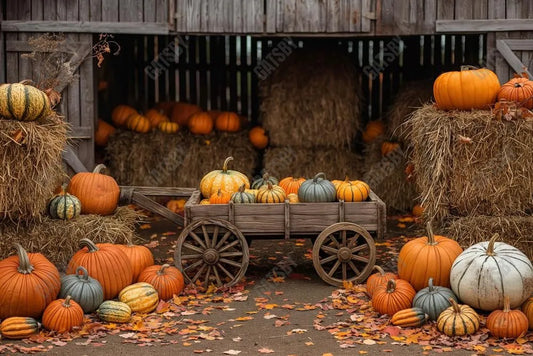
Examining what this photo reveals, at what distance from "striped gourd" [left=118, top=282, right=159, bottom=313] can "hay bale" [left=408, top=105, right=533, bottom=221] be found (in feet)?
10.5

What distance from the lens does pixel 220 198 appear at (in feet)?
27.3

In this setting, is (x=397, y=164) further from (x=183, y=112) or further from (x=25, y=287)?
(x=25, y=287)

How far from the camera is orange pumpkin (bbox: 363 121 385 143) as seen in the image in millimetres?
12812

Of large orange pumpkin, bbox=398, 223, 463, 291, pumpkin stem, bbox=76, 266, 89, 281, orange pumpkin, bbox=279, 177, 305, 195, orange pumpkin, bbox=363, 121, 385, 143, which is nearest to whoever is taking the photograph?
pumpkin stem, bbox=76, 266, 89, 281

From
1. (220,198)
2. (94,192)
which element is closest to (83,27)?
(94,192)

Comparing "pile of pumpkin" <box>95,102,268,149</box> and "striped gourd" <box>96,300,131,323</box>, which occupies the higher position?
"pile of pumpkin" <box>95,102,268,149</box>

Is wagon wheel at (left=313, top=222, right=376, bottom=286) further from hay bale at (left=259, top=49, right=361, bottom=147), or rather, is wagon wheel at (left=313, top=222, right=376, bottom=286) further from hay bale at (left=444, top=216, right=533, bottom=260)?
hay bale at (left=259, top=49, right=361, bottom=147)

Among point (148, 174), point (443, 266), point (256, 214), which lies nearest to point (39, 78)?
point (148, 174)

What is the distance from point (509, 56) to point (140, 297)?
607 cm

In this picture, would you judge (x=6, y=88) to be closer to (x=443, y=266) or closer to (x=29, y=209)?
(x=29, y=209)

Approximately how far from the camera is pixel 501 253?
23.2 feet

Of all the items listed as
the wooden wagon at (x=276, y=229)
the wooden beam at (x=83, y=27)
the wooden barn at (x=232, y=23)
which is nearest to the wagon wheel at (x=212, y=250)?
the wooden wagon at (x=276, y=229)

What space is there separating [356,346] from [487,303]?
1.28 meters

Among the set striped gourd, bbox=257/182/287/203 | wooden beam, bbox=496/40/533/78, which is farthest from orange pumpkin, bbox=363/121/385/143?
striped gourd, bbox=257/182/287/203
